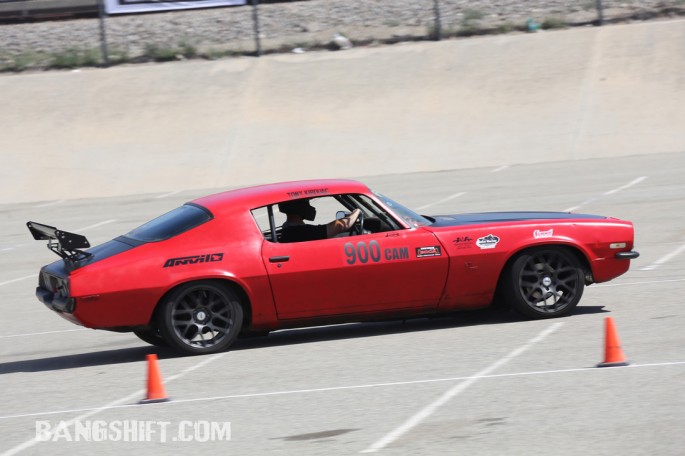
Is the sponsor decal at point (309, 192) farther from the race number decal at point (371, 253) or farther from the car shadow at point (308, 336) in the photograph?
the car shadow at point (308, 336)

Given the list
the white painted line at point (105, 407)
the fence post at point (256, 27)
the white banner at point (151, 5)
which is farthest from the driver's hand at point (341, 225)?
the fence post at point (256, 27)

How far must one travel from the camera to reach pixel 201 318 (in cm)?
913

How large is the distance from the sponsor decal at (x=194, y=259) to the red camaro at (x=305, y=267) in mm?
12

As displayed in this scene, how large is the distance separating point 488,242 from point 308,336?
1904mm

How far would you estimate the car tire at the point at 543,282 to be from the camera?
944 centimetres

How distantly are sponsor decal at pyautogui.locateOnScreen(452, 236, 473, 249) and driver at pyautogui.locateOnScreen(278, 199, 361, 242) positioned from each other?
0.88 m

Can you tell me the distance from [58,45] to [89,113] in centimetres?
512

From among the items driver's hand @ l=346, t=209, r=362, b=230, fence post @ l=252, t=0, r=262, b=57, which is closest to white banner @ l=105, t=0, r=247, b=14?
fence post @ l=252, t=0, r=262, b=57

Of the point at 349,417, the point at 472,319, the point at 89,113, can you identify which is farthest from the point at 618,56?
the point at 349,417

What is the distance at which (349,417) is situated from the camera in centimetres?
689

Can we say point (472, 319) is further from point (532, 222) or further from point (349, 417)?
point (349, 417)

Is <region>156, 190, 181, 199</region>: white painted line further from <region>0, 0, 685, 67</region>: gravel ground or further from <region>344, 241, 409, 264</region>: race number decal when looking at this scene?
<region>344, 241, 409, 264</region>: race number decal

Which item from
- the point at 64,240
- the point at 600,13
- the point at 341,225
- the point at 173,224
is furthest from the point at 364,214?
the point at 600,13

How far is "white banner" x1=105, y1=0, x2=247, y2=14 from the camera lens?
1161 inches
